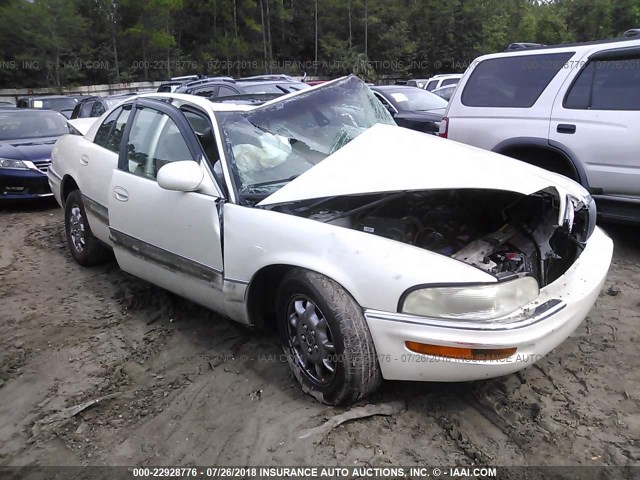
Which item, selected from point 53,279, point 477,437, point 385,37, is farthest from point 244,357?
point 385,37

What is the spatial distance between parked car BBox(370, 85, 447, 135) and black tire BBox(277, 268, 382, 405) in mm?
6099

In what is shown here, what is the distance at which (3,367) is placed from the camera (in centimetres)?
353

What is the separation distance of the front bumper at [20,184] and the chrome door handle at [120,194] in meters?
4.65

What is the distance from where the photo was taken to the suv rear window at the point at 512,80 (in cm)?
558

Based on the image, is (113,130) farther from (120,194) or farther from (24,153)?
(24,153)

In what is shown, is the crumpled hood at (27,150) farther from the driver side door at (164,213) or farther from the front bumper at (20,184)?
the driver side door at (164,213)

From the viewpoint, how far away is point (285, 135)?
11.9 ft

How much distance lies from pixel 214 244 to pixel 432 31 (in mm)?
49315

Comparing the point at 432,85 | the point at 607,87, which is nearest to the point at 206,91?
the point at 607,87

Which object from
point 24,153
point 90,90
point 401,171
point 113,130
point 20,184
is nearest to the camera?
Answer: point 401,171

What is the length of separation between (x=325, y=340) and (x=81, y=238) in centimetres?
328

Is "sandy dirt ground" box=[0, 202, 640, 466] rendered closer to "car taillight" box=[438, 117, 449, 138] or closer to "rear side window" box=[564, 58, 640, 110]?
"rear side window" box=[564, 58, 640, 110]

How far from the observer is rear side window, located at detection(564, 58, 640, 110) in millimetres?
4969

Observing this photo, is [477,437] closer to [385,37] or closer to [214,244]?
[214,244]
